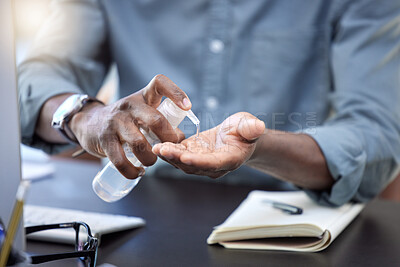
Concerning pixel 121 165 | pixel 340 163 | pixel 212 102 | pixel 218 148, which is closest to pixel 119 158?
pixel 121 165

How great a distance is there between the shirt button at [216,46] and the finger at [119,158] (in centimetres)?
57

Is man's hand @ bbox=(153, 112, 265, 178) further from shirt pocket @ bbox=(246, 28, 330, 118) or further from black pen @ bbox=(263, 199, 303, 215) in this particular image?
shirt pocket @ bbox=(246, 28, 330, 118)

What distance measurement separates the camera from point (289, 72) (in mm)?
995

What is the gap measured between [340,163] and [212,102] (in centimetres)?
38

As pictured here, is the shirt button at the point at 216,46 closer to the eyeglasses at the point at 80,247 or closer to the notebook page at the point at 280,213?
the notebook page at the point at 280,213

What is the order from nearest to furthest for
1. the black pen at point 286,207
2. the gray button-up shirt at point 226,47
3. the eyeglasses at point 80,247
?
the eyeglasses at point 80,247, the black pen at point 286,207, the gray button-up shirt at point 226,47

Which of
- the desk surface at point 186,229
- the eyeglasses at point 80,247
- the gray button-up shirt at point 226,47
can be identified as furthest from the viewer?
the gray button-up shirt at point 226,47

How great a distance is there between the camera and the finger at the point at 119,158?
47cm

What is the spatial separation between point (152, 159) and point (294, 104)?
601 millimetres

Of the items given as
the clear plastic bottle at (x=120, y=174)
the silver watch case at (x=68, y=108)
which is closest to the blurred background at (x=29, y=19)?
the silver watch case at (x=68, y=108)

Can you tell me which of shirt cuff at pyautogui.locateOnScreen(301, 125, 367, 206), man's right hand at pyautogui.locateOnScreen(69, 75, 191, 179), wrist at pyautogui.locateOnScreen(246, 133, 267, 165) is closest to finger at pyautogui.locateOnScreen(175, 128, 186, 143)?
man's right hand at pyautogui.locateOnScreen(69, 75, 191, 179)

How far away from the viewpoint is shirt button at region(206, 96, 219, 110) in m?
0.98

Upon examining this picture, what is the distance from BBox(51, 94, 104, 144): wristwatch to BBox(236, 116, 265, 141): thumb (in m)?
0.22

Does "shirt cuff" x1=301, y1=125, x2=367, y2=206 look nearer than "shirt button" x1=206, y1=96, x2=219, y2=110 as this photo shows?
Yes
